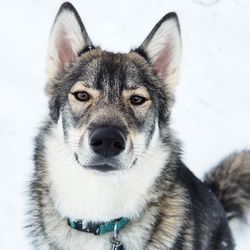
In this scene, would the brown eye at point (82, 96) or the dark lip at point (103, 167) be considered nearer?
the dark lip at point (103, 167)

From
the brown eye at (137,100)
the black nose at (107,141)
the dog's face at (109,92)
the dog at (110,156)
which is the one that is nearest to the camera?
the black nose at (107,141)

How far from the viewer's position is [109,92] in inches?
147

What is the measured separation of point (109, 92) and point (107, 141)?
1.71 ft

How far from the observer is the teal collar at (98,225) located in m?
3.81

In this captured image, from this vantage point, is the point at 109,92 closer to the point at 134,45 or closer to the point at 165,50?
the point at 165,50

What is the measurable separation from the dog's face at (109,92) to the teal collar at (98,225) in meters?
0.48

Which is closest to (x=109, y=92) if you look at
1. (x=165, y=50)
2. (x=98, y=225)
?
(x=165, y=50)

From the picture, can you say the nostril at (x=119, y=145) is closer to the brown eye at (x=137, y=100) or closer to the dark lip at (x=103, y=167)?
the dark lip at (x=103, y=167)

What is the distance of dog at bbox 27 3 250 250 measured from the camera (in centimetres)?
367

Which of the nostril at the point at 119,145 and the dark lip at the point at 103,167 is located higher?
the nostril at the point at 119,145

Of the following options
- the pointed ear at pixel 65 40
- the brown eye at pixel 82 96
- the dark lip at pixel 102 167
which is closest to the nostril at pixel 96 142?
the dark lip at pixel 102 167

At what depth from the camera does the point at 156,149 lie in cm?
393

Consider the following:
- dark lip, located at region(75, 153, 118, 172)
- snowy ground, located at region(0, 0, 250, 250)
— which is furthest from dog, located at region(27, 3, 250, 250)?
Answer: snowy ground, located at region(0, 0, 250, 250)

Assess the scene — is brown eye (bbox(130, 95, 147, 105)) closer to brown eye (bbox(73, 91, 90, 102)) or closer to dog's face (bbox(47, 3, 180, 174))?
dog's face (bbox(47, 3, 180, 174))
